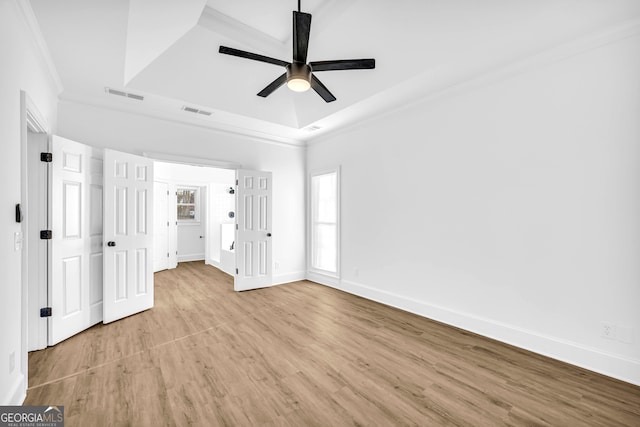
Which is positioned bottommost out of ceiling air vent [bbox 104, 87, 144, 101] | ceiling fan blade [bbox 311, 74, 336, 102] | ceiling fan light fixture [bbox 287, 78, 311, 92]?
ceiling fan light fixture [bbox 287, 78, 311, 92]

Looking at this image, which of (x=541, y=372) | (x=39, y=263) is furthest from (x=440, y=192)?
(x=39, y=263)

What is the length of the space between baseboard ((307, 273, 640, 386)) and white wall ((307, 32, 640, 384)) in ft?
0.04

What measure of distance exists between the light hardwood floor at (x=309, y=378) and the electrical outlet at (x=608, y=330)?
13.8 inches

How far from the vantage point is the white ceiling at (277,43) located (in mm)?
2291

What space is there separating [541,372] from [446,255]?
140 cm

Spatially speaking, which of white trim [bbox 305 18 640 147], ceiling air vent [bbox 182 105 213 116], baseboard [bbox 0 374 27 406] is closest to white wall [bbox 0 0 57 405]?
baseboard [bbox 0 374 27 406]

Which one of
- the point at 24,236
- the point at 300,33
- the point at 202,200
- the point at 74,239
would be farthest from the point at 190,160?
the point at 202,200

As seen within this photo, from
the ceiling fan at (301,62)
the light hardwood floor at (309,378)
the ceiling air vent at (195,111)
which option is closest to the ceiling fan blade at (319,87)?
the ceiling fan at (301,62)

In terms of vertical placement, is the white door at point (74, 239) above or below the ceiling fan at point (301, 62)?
below

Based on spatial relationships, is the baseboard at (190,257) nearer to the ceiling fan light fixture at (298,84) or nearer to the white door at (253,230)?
the white door at (253,230)

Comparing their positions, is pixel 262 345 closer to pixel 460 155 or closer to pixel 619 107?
pixel 460 155

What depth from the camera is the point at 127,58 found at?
283 cm

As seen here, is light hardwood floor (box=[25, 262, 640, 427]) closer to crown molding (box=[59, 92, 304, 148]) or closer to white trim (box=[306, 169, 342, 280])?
white trim (box=[306, 169, 342, 280])

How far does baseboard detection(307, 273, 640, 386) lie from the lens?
2.28 m
